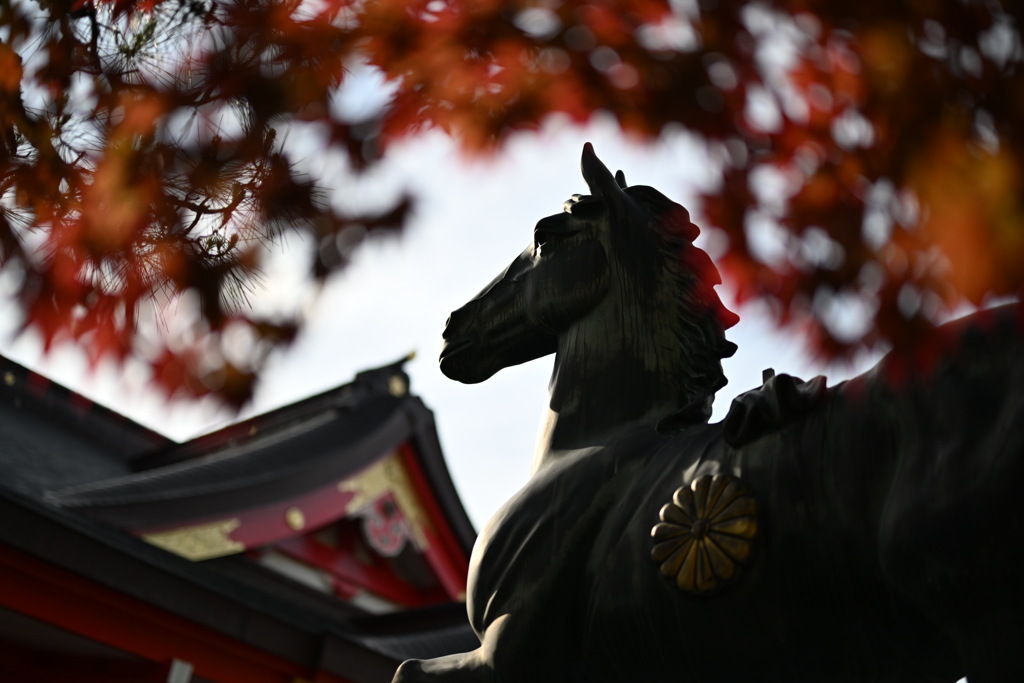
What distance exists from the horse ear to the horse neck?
0.73 feet

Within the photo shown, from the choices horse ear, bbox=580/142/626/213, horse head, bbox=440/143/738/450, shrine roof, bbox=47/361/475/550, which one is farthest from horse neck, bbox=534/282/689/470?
shrine roof, bbox=47/361/475/550

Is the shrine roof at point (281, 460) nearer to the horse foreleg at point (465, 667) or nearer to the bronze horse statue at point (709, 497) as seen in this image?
the horse foreleg at point (465, 667)

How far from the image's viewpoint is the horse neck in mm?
2156

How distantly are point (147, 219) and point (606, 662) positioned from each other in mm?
1543

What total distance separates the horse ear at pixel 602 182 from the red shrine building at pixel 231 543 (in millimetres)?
3897

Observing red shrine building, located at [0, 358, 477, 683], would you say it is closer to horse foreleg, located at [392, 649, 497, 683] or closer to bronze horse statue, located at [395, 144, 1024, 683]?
horse foreleg, located at [392, 649, 497, 683]

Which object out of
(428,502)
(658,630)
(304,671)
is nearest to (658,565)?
(658,630)

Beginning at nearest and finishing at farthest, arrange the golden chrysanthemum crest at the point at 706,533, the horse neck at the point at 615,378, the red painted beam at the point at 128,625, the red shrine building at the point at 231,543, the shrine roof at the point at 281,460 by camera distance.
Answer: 1. the golden chrysanthemum crest at the point at 706,533
2. the horse neck at the point at 615,378
3. the red painted beam at the point at 128,625
4. the red shrine building at the point at 231,543
5. the shrine roof at the point at 281,460

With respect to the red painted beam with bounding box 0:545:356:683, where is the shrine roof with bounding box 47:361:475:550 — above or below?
above

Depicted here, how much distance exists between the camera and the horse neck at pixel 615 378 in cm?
216

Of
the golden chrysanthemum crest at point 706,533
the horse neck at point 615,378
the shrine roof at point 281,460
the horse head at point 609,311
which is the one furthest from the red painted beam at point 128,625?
the golden chrysanthemum crest at point 706,533

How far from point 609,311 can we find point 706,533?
63cm

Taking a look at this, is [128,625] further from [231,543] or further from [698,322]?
[698,322]

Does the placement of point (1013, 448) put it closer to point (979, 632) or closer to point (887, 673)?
point (979, 632)
